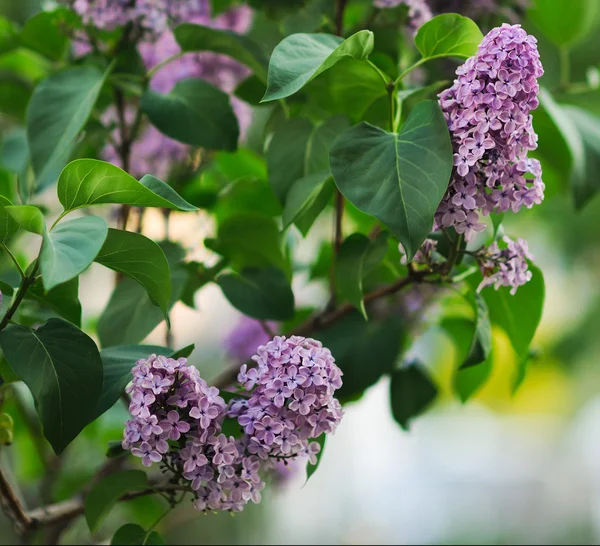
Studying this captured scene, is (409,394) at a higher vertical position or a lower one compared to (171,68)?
lower

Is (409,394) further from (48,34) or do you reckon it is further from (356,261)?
(48,34)

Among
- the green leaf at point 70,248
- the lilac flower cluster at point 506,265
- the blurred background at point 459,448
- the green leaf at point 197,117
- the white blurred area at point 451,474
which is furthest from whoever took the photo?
the white blurred area at point 451,474

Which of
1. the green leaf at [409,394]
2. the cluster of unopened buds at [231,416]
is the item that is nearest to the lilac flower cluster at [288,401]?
the cluster of unopened buds at [231,416]

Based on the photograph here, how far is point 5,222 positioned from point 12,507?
0.57 feet

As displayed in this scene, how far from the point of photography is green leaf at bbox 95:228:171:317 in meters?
0.30

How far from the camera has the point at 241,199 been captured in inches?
21.6

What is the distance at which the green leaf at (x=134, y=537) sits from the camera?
366 millimetres

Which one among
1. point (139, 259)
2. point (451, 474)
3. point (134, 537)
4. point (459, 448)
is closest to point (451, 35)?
point (139, 259)

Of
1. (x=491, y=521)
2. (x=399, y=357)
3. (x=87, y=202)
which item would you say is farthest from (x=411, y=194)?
(x=491, y=521)

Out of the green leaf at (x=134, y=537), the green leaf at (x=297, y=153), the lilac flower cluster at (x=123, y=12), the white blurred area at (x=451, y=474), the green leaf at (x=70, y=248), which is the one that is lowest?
the white blurred area at (x=451, y=474)

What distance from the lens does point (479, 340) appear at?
1.19 feet

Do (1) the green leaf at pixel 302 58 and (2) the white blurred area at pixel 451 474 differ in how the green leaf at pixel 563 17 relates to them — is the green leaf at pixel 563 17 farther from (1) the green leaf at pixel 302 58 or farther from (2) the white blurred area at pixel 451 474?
(2) the white blurred area at pixel 451 474

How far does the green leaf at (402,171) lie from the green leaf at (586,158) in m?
0.19

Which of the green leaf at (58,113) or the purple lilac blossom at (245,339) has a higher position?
the green leaf at (58,113)
